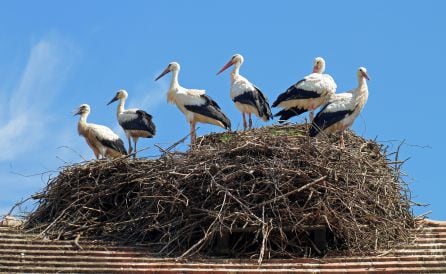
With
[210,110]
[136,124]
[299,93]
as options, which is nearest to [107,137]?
[136,124]

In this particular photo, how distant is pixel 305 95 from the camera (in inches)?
512

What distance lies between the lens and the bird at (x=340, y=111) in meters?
11.7

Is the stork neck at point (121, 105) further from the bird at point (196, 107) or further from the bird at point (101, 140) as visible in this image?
the bird at point (196, 107)

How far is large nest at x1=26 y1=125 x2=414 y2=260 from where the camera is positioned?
9.17 metres

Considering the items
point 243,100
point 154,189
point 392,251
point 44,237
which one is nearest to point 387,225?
point 392,251

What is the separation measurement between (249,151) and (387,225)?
5.11 ft

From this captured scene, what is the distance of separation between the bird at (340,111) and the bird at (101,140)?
11.3ft

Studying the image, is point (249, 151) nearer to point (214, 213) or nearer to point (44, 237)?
point (214, 213)

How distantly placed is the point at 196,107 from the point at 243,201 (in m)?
4.46

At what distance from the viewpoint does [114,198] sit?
34.5 ft

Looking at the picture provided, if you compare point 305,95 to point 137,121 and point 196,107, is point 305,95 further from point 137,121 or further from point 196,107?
point 137,121

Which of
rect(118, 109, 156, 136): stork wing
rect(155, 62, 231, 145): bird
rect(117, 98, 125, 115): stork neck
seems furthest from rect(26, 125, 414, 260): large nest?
rect(117, 98, 125, 115): stork neck

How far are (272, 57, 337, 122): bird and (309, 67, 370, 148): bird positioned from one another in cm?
73

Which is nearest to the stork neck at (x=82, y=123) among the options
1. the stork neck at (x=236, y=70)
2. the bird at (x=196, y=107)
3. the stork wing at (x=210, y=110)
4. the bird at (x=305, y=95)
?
the bird at (x=196, y=107)
